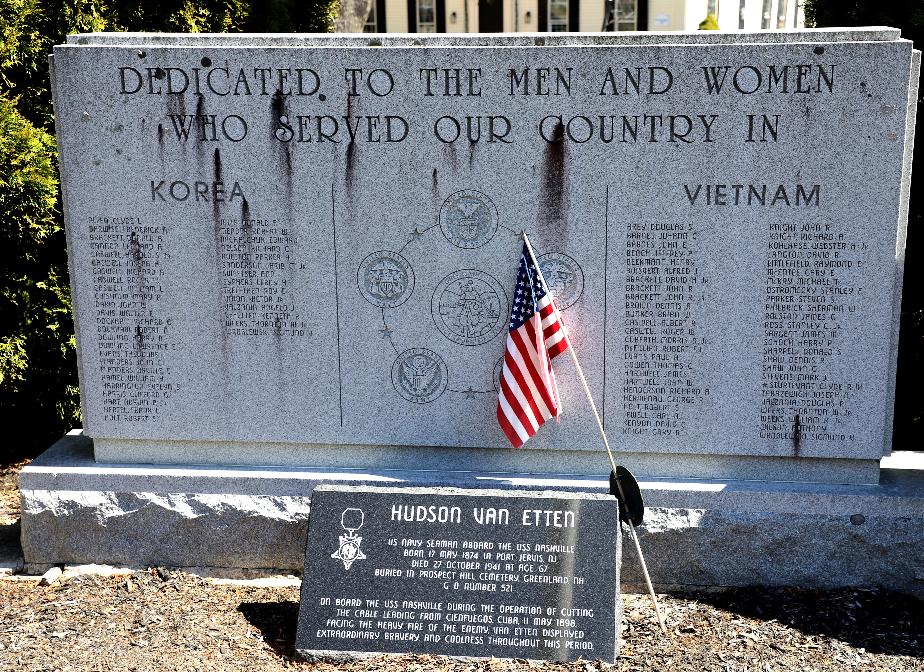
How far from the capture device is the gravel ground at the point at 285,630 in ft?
14.9

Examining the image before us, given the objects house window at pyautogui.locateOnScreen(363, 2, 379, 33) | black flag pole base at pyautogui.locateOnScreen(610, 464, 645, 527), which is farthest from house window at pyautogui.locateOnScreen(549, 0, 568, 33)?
black flag pole base at pyautogui.locateOnScreen(610, 464, 645, 527)

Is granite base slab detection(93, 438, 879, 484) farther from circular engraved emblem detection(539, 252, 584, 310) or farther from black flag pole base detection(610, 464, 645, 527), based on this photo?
circular engraved emblem detection(539, 252, 584, 310)

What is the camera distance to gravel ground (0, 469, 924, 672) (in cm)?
454

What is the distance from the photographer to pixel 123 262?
539cm

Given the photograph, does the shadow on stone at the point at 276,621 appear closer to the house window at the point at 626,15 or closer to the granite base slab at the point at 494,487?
the granite base slab at the point at 494,487

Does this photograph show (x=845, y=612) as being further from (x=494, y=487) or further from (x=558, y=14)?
(x=558, y=14)

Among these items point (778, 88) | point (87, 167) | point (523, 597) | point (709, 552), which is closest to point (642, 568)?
point (709, 552)

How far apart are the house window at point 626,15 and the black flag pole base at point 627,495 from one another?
2096 centimetres

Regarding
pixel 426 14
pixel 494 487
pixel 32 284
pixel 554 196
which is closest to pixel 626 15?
pixel 426 14

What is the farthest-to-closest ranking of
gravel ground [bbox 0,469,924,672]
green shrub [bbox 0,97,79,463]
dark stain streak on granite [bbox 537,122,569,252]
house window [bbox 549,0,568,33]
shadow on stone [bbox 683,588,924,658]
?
house window [bbox 549,0,568,33] < green shrub [bbox 0,97,79,463] < dark stain streak on granite [bbox 537,122,569,252] < shadow on stone [bbox 683,588,924,658] < gravel ground [bbox 0,469,924,672]

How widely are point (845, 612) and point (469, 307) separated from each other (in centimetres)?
247

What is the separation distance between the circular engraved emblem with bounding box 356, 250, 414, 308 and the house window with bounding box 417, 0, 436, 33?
22094mm

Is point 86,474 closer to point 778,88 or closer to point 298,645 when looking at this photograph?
point 298,645

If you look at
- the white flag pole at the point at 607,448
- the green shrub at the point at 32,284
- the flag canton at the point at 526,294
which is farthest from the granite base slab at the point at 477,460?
the green shrub at the point at 32,284
